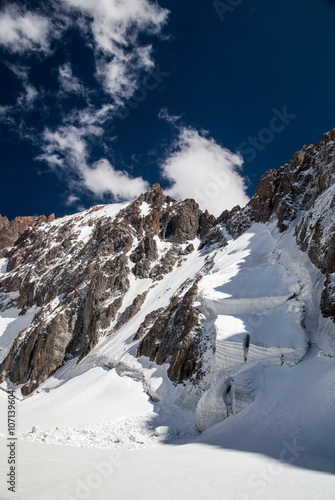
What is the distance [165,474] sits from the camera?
7879 mm

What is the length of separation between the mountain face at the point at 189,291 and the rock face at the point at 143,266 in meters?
0.24

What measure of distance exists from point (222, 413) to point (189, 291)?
20.8 meters

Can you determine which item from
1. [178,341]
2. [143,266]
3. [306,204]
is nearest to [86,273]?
[143,266]

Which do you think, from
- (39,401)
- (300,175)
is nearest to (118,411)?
(39,401)

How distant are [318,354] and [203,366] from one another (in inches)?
478

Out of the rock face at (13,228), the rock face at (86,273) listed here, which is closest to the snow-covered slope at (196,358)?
the rock face at (86,273)

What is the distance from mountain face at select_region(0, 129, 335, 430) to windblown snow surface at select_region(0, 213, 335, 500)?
217 mm

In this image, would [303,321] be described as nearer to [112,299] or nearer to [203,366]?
[203,366]

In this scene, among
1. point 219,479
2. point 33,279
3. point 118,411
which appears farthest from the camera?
point 33,279

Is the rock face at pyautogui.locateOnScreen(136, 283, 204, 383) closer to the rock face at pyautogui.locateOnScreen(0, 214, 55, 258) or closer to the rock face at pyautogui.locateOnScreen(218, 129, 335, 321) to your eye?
the rock face at pyautogui.locateOnScreen(218, 129, 335, 321)

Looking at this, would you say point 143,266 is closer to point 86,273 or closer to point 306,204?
point 86,273

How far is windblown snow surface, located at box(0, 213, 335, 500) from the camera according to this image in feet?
22.3

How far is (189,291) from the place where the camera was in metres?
38.5

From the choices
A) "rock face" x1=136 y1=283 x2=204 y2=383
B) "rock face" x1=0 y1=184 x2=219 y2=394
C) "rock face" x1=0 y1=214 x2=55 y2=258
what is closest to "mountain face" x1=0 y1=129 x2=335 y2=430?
"rock face" x1=136 y1=283 x2=204 y2=383
